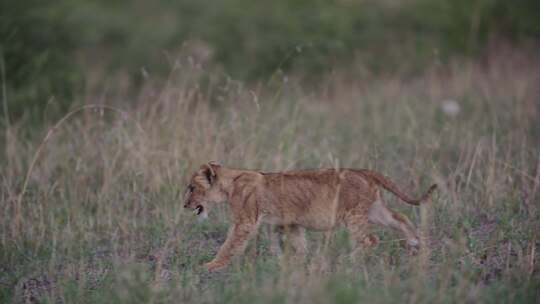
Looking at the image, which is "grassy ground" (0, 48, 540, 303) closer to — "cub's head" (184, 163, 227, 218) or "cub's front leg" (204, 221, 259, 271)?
"cub's front leg" (204, 221, 259, 271)

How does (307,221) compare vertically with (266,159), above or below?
below

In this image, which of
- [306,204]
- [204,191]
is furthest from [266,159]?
[306,204]

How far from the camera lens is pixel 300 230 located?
7.28 metres

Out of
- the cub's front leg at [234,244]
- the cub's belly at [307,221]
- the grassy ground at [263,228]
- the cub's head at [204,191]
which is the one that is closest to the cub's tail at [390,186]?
the grassy ground at [263,228]

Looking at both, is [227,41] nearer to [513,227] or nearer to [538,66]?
[538,66]

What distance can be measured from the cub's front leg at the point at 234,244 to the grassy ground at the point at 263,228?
113mm

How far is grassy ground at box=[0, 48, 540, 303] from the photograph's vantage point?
5.96 meters

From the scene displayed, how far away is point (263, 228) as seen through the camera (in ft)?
26.2

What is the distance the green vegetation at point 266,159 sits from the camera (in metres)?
6.18

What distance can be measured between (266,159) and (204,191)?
6.67 feet

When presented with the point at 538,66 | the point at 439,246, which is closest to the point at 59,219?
the point at 439,246

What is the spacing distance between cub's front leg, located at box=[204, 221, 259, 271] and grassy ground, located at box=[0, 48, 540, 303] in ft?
0.37

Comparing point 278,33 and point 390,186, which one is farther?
point 278,33

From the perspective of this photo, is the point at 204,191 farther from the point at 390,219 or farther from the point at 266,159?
the point at 266,159
